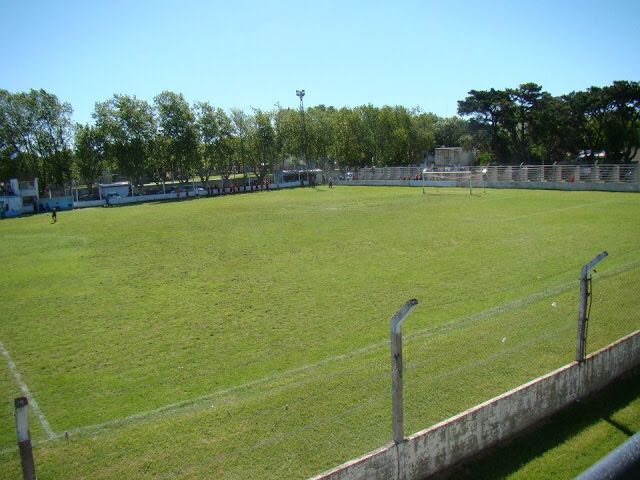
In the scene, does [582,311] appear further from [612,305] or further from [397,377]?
[612,305]

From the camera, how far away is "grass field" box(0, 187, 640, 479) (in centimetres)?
679

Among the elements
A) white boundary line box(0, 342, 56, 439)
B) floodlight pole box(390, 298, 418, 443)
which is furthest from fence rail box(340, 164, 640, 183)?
white boundary line box(0, 342, 56, 439)

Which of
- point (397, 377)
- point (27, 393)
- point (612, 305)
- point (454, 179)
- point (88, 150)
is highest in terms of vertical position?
point (88, 150)

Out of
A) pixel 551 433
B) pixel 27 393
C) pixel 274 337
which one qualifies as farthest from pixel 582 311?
pixel 27 393

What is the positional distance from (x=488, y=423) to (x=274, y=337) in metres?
5.37

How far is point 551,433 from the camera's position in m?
6.51

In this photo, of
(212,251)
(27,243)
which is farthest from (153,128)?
(212,251)

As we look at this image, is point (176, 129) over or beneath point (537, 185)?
over

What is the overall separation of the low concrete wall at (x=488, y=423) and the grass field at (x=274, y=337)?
34.7 inches

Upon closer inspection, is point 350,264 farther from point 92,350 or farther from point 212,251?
point 92,350

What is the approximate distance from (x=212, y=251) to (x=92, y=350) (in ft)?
35.9

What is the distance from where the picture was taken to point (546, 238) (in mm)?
20219

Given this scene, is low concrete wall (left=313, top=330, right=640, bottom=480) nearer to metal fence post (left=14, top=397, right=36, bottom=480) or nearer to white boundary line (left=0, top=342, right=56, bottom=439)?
metal fence post (left=14, top=397, right=36, bottom=480)

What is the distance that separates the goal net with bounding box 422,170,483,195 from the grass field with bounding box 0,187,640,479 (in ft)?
98.8
